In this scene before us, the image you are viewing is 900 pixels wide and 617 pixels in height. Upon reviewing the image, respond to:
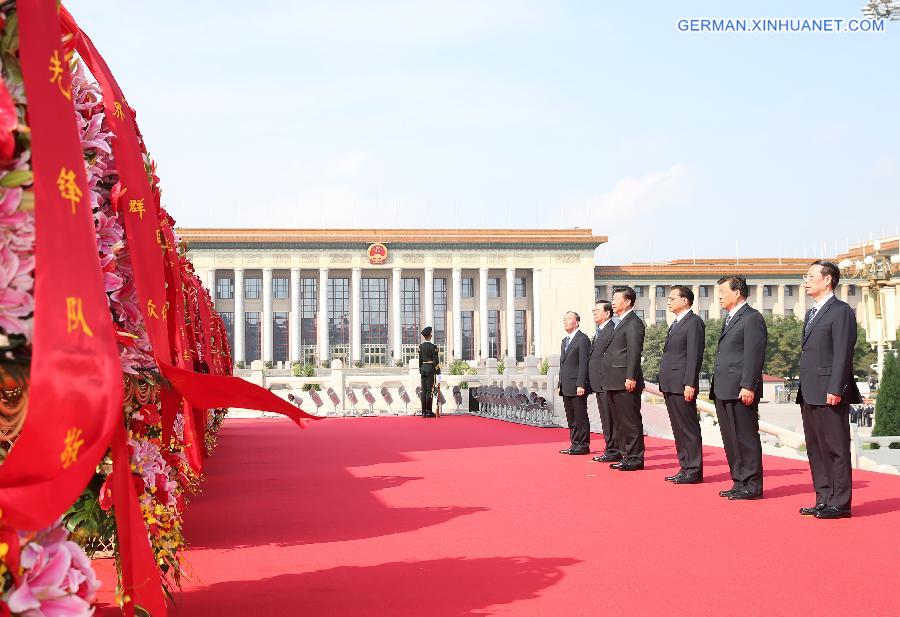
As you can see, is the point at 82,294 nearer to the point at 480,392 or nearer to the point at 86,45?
the point at 86,45

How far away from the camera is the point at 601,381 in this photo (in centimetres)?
887

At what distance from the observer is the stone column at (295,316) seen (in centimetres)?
5628

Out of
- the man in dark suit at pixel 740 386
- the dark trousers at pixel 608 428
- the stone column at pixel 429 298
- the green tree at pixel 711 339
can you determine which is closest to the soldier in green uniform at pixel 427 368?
the dark trousers at pixel 608 428

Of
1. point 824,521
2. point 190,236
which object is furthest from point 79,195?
point 190,236

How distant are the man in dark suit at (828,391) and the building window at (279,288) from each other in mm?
55151

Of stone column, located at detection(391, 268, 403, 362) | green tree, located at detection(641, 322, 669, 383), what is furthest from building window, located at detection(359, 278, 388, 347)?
green tree, located at detection(641, 322, 669, 383)

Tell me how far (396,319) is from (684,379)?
2003 inches

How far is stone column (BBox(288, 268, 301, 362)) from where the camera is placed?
56.3m

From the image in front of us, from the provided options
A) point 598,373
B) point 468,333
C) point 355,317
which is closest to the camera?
point 598,373

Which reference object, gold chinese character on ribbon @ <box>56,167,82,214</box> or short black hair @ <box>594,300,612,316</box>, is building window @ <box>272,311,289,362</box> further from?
gold chinese character on ribbon @ <box>56,167,82,214</box>

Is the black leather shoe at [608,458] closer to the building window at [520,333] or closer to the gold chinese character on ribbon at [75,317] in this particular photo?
the gold chinese character on ribbon at [75,317]

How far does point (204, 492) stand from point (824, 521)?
14.3ft

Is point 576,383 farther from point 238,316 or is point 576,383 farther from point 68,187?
point 238,316

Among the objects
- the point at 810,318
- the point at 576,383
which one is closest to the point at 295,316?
the point at 576,383
